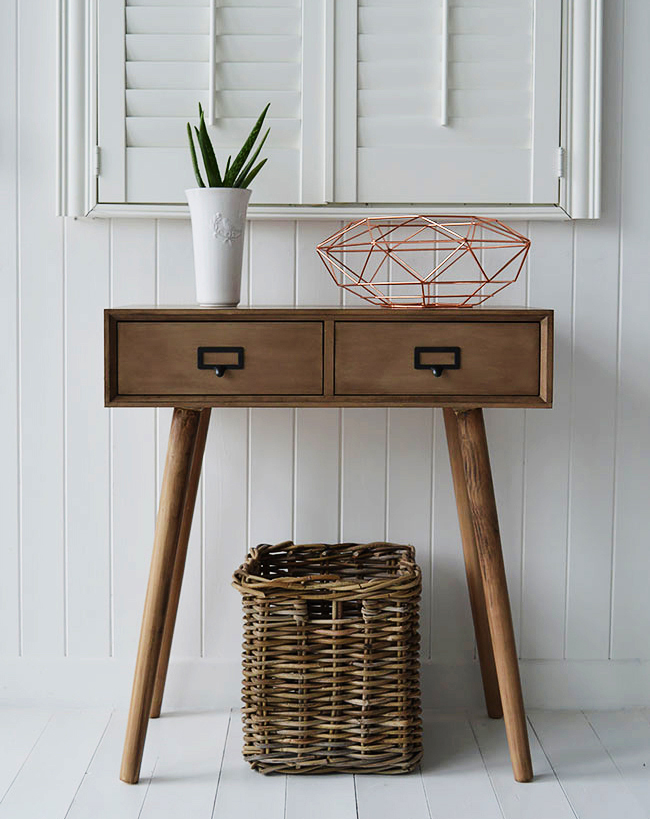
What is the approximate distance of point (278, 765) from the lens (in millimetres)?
1684

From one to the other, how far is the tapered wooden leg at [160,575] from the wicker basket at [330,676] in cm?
14

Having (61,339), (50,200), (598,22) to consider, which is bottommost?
(61,339)

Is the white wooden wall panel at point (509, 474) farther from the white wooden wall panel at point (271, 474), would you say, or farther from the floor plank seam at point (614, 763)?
the white wooden wall panel at point (271, 474)

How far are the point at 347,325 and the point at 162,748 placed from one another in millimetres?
882

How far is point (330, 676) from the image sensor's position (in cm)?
166

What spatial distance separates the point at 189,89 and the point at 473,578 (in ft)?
3.71

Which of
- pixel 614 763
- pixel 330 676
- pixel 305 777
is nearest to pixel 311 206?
pixel 330 676

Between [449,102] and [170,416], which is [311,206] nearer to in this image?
[449,102]

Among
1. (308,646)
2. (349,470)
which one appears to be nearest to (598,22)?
(349,470)

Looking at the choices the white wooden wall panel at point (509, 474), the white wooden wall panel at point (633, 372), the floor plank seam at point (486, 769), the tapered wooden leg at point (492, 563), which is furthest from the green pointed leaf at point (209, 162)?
the floor plank seam at point (486, 769)

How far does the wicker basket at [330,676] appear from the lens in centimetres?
164

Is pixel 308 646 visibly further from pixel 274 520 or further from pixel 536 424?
A: pixel 536 424

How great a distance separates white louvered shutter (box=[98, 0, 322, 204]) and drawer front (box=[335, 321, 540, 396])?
0.48 m

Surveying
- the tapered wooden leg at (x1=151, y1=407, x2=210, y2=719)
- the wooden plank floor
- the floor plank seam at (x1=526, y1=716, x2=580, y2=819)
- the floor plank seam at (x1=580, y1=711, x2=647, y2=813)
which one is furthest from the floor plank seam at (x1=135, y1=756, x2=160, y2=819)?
the floor plank seam at (x1=580, y1=711, x2=647, y2=813)
